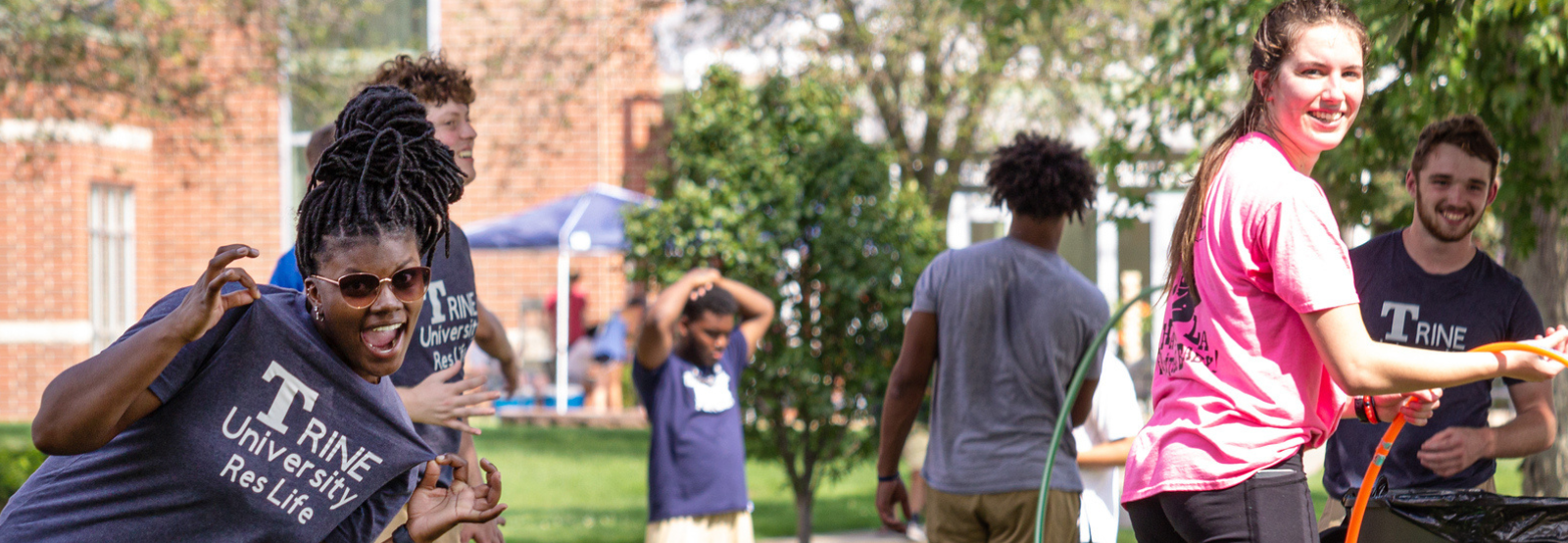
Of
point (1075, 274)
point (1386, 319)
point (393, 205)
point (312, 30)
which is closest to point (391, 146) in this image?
point (393, 205)

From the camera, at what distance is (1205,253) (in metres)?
2.67

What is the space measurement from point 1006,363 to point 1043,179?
0.63 metres

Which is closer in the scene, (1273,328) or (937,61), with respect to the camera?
(1273,328)

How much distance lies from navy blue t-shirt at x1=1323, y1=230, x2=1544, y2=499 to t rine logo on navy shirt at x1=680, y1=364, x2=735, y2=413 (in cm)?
232

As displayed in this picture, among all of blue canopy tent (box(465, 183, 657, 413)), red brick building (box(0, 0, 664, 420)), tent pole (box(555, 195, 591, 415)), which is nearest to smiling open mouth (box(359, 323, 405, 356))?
blue canopy tent (box(465, 183, 657, 413))

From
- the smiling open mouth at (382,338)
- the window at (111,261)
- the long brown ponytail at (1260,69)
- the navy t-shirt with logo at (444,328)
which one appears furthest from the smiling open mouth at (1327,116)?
the window at (111,261)

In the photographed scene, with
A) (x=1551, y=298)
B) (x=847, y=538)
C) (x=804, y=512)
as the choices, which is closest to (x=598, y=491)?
(x=847, y=538)

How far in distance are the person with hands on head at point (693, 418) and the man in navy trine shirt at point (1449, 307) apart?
86.8 inches

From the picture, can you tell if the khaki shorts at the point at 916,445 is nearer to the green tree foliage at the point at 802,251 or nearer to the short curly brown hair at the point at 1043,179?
the green tree foliage at the point at 802,251

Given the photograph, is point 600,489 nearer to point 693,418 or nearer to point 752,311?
point 752,311

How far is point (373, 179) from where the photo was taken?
249 centimetres

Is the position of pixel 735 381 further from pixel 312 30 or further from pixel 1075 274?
pixel 312 30

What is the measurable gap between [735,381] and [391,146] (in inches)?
125

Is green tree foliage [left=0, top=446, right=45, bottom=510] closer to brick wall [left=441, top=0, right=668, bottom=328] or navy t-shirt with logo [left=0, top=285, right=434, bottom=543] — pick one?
navy t-shirt with logo [left=0, top=285, right=434, bottom=543]
